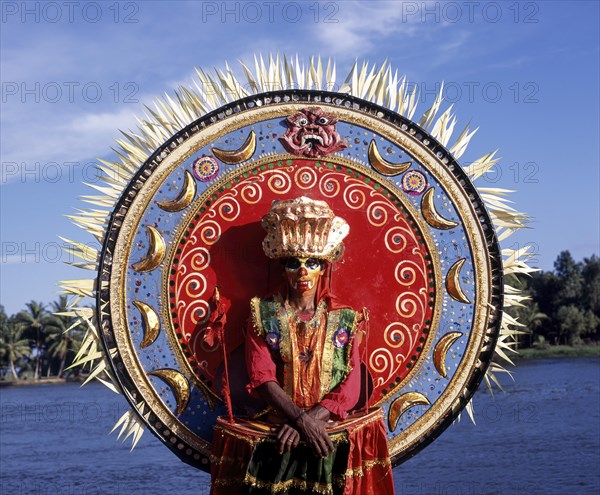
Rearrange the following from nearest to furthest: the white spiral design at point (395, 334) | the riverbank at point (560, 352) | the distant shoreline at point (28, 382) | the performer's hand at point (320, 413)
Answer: the performer's hand at point (320, 413)
the white spiral design at point (395, 334)
the riverbank at point (560, 352)
the distant shoreline at point (28, 382)

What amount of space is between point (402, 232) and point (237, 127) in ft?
4.56

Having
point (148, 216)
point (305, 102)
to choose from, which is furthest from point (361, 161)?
point (148, 216)

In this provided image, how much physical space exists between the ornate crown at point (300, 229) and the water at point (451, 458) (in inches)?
362

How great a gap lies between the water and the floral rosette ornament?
27.6 feet

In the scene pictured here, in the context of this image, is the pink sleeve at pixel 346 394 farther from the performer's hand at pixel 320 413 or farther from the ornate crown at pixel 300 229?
the ornate crown at pixel 300 229

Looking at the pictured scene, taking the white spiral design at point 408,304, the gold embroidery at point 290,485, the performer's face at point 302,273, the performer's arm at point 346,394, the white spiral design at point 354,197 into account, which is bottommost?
the gold embroidery at point 290,485

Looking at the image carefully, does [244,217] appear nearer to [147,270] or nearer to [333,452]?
[147,270]

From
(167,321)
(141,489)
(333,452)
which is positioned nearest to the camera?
(333,452)

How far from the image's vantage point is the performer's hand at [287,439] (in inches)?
203

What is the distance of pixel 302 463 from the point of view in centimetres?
523

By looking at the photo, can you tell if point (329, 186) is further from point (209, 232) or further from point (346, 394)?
point (346, 394)

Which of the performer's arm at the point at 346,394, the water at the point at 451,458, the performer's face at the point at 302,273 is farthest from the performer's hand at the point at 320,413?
the water at the point at 451,458

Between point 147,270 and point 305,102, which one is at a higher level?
point 305,102

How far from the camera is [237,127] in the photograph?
608 centimetres
